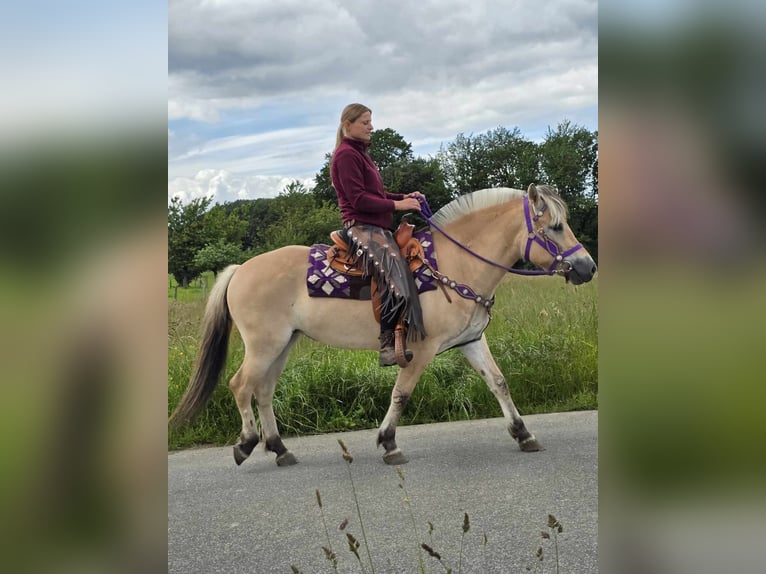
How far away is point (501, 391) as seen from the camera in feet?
13.8

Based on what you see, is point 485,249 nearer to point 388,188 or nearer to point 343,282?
point 343,282

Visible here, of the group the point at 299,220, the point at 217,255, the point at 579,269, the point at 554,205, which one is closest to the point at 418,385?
the point at 579,269

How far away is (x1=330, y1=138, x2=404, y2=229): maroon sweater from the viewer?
3.79 meters

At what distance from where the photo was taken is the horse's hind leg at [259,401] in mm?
4059

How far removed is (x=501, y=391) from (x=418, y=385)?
4.58 ft

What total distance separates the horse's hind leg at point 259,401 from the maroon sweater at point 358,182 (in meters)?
1.06

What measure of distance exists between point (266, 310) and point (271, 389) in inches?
21.4

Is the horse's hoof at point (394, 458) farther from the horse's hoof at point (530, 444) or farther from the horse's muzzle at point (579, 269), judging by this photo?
the horse's muzzle at point (579, 269)

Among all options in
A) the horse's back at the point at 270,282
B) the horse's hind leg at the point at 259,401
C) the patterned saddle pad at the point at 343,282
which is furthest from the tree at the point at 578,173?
the horse's hind leg at the point at 259,401

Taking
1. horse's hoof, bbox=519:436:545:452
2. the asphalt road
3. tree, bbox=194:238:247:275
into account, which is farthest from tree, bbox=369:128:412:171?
horse's hoof, bbox=519:436:545:452

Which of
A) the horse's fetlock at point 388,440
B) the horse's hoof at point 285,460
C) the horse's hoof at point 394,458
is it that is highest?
the horse's fetlock at point 388,440

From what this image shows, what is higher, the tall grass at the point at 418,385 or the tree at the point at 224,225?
the tree at the point at 224,225
